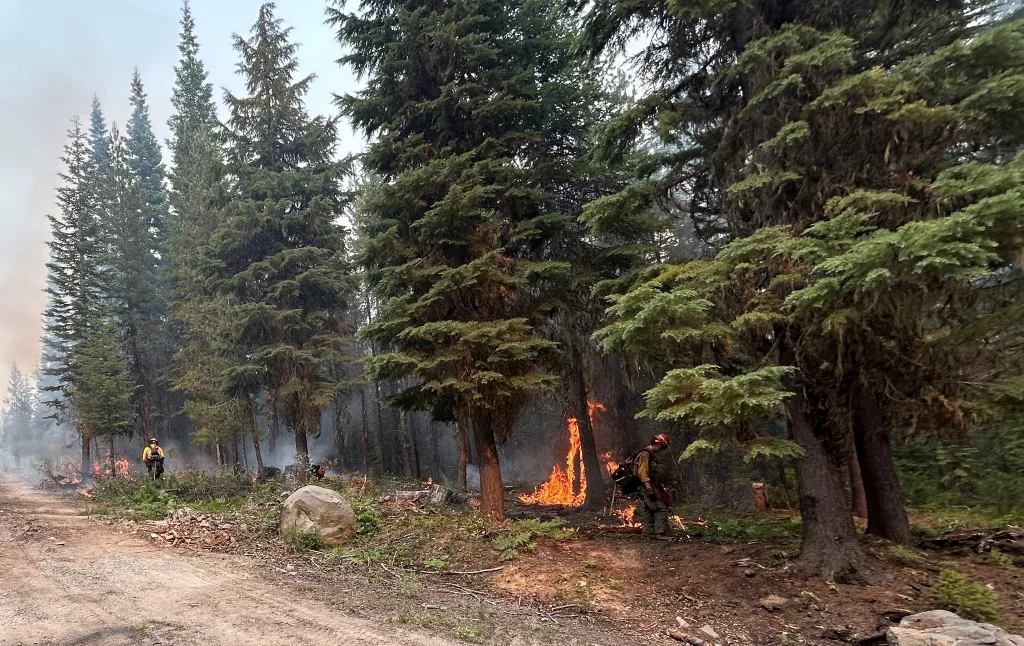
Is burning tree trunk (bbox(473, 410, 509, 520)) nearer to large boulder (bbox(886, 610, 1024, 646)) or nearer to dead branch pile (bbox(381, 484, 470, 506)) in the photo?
dead branch pile (bbox(381, 484, 470, 506))

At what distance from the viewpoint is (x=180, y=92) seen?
106 ft

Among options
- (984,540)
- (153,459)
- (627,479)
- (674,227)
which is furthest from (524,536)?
(153,459)

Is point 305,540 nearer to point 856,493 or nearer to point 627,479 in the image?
point 627,479

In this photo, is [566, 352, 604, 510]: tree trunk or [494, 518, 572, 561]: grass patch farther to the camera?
[566, 352, 604, 510]: tree trunk

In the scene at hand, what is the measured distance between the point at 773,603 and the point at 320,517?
717 centimetres

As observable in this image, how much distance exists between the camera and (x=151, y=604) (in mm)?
5691

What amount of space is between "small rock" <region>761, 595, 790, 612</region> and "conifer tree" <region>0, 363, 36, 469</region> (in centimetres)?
8267

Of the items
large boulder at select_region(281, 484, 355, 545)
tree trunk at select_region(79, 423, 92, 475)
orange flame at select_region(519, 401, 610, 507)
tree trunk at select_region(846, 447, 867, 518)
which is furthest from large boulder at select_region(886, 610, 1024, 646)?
tree trunk at select_region(79, 423, 92, 475)

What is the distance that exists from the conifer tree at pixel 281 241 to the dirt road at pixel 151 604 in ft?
31.1

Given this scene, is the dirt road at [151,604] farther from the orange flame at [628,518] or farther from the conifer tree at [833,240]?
the orange flame at [628,518]

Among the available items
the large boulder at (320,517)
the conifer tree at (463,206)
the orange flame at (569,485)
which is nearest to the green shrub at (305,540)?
the large boulder at (320,517)

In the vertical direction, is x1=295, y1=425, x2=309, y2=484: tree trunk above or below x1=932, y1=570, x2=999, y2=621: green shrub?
above

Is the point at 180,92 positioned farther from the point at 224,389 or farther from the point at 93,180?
the point at 224,389

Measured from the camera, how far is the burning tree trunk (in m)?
Answer: 10.2
